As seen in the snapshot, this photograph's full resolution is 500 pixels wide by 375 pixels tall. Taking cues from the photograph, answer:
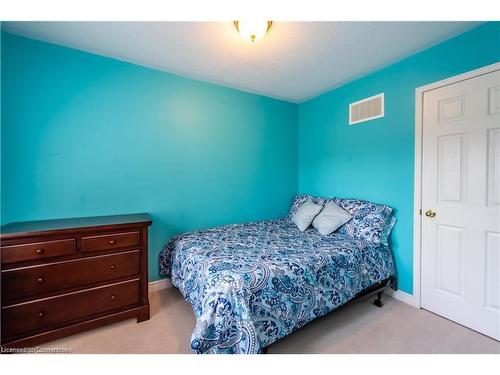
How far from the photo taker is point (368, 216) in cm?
220

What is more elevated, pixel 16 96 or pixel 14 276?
pixel 16 96

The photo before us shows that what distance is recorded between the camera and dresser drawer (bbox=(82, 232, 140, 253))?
158cm

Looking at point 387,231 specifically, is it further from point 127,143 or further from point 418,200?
point 127,143

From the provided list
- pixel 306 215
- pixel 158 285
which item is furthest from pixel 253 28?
pixel 158 285

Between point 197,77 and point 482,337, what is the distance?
3571mm

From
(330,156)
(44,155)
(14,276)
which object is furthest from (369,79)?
(14,276)

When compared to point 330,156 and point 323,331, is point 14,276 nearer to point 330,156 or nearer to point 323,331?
point 323,331

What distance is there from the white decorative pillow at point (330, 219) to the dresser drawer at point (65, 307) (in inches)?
75.7

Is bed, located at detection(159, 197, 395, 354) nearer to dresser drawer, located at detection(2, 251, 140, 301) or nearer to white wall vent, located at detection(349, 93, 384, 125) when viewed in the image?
dresser drawer, located at detection(2, 251, 140, 301)

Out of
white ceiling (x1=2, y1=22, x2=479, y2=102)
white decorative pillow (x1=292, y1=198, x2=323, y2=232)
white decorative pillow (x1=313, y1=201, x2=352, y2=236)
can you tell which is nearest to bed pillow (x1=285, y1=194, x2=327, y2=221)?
white decorative pillow (x1=292, y1=198, x2=323, y2=232)

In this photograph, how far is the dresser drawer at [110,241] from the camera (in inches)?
62.4

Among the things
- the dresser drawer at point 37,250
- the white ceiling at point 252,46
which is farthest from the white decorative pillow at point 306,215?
the dresser drawer at point 37,250

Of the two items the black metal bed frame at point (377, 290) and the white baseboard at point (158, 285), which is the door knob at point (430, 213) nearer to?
the black metal bed frame at point (377, 290)

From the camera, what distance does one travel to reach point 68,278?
1.54 meters
